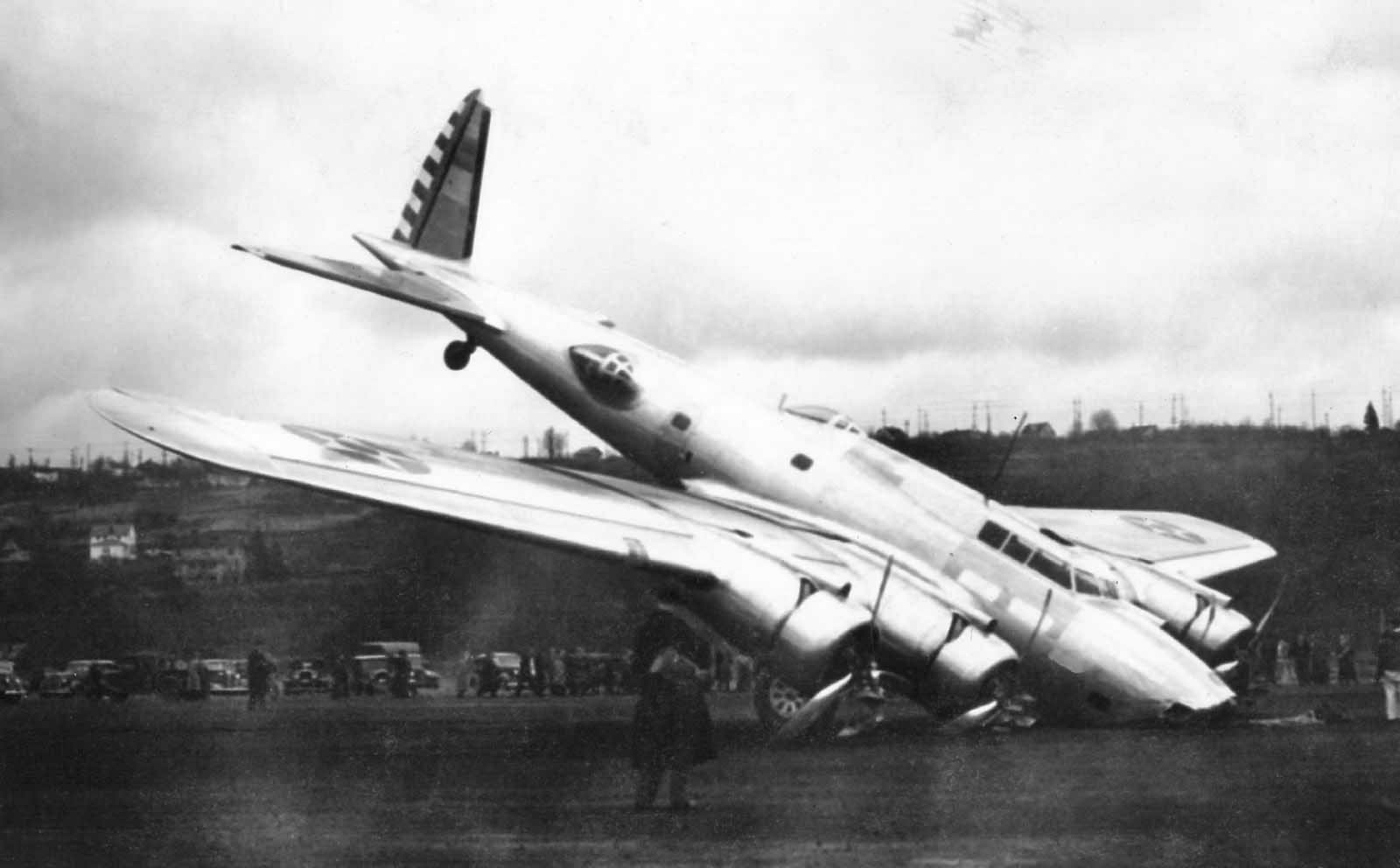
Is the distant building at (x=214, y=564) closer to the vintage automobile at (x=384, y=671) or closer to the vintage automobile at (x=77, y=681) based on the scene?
the vintage automobile at (x=77, y=681)

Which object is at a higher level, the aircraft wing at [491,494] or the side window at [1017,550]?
the aircraft wing at [491,494]

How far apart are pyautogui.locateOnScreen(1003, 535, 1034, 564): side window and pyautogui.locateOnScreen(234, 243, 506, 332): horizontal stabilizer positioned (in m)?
9.31

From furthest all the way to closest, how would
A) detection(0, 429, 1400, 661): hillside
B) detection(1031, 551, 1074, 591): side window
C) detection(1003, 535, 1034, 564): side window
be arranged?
detection(0, 429, 1400, 661): hillside, detection(1003, 535, 1034, 564): side window, detection(1031, 551, 1074, 591): side window

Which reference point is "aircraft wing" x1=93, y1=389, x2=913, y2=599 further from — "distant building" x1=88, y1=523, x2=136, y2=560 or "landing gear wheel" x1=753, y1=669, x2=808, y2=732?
"distant building" x1=88, y1=523, x2=136, y2=560

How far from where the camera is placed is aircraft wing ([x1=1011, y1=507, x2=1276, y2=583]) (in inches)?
1107

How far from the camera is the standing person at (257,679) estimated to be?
105ft

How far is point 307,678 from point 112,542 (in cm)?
646

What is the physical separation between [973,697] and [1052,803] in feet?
15.5

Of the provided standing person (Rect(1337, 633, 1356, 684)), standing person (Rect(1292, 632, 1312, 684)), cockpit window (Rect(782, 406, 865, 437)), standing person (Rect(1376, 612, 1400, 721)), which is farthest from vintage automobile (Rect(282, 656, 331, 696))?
standing person (Rect(1376, 612, 1400, 721))

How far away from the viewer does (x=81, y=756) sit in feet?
66.9

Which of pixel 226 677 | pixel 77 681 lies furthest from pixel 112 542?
pixel 226 677

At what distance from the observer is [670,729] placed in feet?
50.7

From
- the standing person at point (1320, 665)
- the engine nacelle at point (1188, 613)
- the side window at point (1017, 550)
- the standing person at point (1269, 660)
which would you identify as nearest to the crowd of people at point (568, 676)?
the standing person at point (1269, 660)

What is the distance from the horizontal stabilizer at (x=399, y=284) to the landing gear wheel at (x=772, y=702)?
8409mm
